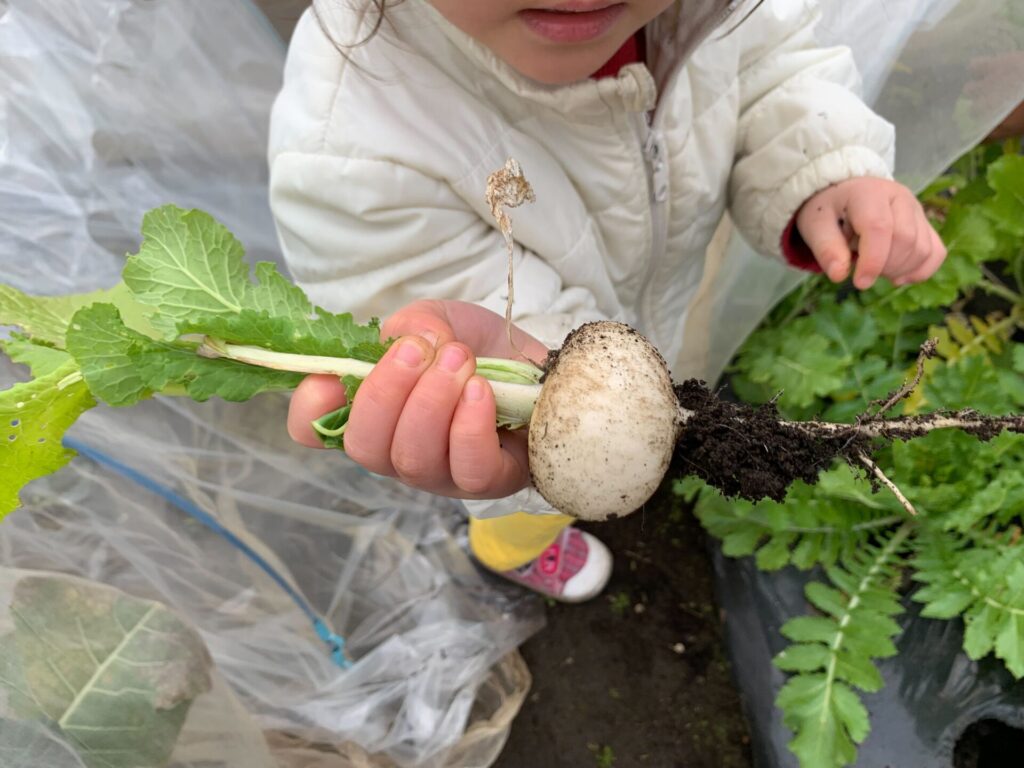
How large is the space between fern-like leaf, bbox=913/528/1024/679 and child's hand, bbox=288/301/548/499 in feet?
3.58

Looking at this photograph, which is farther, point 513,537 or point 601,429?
point 513,537

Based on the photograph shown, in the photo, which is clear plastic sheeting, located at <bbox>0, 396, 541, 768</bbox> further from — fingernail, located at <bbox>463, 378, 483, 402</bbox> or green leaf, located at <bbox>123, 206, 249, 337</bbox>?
fingernail, located at <bbox>463, 378, 483, 402</bbox>

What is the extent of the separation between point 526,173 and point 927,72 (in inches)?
40.8

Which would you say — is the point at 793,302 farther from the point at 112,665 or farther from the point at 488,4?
the point at 112,665

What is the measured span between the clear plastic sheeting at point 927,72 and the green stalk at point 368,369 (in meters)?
1.13

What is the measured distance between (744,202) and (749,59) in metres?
0.29

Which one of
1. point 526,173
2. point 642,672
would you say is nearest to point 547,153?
point 526,173

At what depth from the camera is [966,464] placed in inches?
63.5

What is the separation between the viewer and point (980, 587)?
1.47m

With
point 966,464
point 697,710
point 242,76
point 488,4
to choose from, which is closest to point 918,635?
point 966,464

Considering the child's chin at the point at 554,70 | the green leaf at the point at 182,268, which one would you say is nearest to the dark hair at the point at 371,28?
the child's chin at the point at 554,70

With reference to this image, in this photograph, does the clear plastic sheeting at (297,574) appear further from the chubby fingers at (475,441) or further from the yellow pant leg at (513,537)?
the chubby fingers at (475,441)

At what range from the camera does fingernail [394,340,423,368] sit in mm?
837

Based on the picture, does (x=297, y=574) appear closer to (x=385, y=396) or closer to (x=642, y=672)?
(x=642, y=672)
